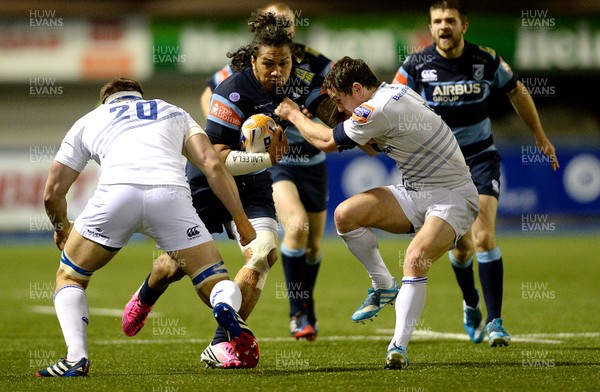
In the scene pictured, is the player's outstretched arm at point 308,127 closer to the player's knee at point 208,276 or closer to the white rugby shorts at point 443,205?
the white rugby shorts at point 443,205

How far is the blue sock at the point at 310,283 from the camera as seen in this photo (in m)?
9.05

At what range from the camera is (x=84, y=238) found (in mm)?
6422

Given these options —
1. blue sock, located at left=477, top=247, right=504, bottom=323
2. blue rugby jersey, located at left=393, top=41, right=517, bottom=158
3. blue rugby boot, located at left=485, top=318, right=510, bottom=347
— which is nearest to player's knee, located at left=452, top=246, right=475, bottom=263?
blue sock, located at left=477, top=247, right=504, bottom=323

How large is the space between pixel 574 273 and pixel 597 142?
7701mm

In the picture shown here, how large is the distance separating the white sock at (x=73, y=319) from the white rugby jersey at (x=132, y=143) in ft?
2.29

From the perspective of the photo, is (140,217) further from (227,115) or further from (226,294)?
(227,115)

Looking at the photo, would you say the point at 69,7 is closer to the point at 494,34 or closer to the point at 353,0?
the point at 353,0

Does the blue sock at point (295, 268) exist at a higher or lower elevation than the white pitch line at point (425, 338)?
higher

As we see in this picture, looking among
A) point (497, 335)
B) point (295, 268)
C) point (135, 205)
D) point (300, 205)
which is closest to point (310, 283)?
point (295, 268)

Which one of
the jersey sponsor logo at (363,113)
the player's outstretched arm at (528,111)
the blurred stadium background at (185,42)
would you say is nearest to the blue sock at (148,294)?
the jersey sponsor logo at (363,113)

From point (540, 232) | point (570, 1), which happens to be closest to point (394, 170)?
point (540, 232)

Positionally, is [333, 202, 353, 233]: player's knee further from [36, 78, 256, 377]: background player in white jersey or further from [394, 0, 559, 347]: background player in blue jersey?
[394, 0, 559, 347]: background player in blue jersey

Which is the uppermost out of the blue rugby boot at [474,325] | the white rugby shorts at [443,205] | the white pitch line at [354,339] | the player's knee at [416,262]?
the white rugby shorts at [443,205]

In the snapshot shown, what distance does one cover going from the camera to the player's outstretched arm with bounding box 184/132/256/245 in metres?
6.63
